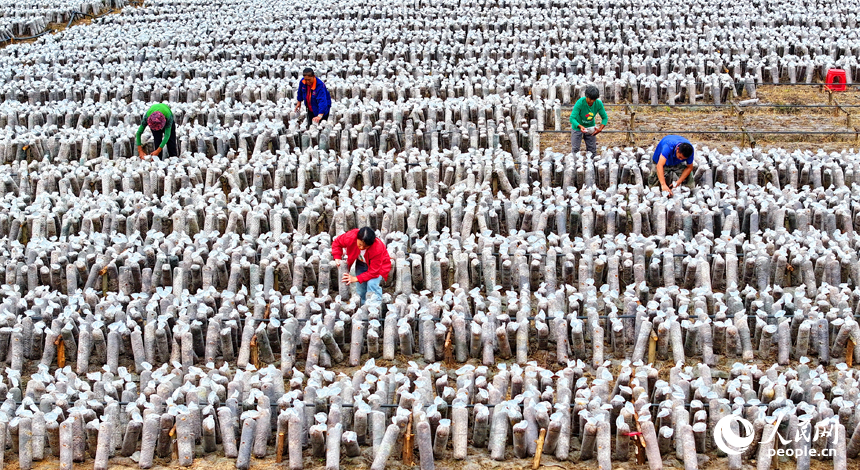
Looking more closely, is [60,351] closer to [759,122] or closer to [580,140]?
[580,140]

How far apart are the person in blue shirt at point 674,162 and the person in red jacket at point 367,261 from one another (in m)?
4.36

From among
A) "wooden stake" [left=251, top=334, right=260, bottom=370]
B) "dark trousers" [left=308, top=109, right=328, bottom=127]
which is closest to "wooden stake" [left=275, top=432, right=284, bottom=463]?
"wooden stake" [left=251, top=334, right=260, bottom=370]

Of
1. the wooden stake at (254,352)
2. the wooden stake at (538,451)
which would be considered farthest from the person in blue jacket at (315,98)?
the wooden stake at (538,451)

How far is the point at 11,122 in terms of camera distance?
16.4m

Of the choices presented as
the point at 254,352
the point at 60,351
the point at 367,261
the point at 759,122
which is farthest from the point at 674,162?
the point at 60,351

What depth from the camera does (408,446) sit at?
7781mm

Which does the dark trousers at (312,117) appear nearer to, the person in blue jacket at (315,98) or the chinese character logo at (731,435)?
the person in blue jacket at (315,98)

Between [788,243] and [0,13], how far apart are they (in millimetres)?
23651

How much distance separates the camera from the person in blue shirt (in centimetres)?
1216

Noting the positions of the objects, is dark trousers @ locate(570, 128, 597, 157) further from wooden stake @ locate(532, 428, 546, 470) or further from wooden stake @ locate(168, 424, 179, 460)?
wooden stake @ locate(168, 424, 179, 460)

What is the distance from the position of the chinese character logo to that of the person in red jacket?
364cm

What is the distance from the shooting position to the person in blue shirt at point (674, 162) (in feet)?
39.9

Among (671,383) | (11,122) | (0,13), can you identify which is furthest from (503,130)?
(0,13)

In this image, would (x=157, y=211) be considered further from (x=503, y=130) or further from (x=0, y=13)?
(x=0, y=13)
